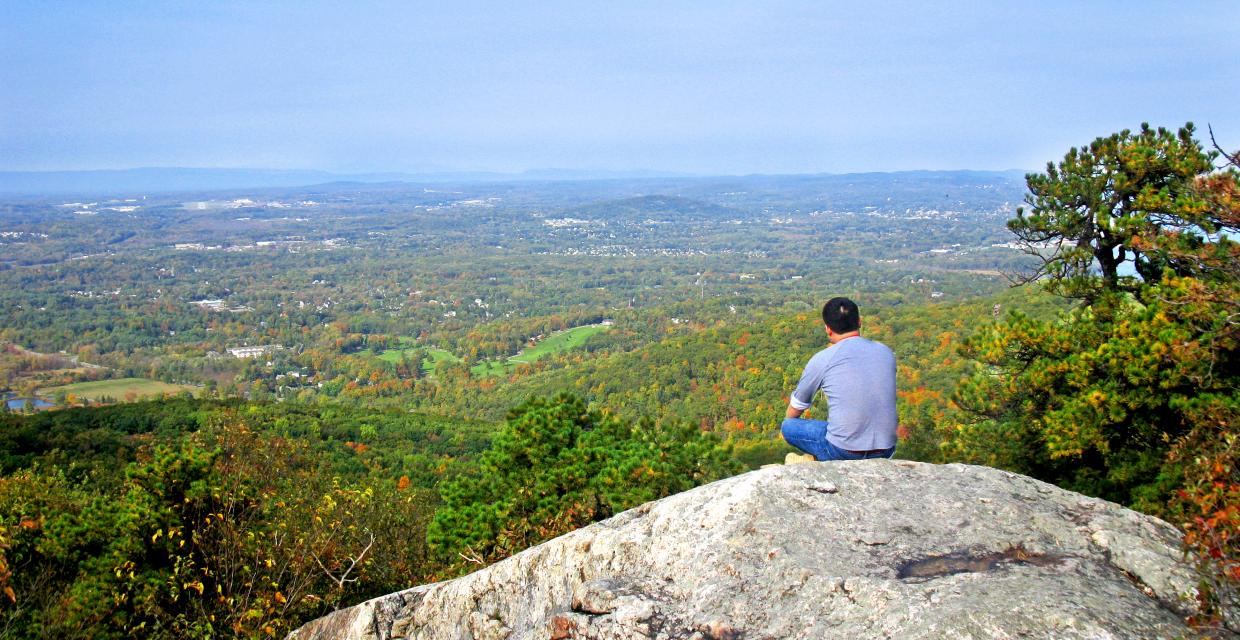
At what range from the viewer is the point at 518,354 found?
84250 mm

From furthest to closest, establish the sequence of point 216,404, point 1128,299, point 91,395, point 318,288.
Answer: point 318,288 → point 91,395 → point 216,404 → point 1128,299

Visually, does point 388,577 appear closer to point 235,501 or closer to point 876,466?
point 235,501

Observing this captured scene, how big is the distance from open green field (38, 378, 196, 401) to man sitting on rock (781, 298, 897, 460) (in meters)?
67.8


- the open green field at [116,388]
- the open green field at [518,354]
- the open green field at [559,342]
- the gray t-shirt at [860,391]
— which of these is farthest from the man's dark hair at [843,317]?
the open green field at [559,342]

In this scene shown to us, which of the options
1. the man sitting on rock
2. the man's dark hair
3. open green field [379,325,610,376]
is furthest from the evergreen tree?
open green field [379,325,610,376]

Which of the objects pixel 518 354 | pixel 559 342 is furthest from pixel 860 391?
pixel 559 342

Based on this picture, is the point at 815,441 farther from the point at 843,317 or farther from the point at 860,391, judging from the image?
the point at 843,317

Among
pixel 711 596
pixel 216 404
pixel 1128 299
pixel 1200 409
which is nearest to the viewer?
pixel 711 596

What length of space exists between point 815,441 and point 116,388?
3022 inches

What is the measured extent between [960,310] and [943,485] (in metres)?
55.2

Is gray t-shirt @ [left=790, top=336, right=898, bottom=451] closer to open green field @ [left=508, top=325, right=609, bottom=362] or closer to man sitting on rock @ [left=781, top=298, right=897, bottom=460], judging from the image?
man sitting on rock @ [left=781, top=298, right=897, bottom=460]

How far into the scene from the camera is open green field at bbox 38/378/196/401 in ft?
206

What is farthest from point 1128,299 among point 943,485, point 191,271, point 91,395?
point 191,271

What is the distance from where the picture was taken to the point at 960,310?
5478 centimetres
